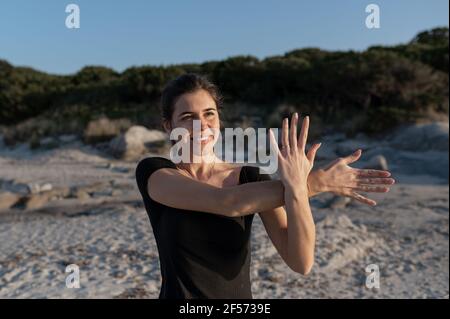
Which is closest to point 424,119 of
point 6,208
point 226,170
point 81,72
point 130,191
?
point 130,191

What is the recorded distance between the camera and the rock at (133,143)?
1402 centimetres

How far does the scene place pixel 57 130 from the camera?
17328 mm

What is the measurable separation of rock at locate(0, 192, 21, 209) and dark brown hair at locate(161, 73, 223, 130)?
827 centimetres

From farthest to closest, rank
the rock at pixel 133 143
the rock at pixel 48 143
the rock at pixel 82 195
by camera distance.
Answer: the rock at pixel 48 143, the rock at pixel 133 143, the rock at pixel 82 195

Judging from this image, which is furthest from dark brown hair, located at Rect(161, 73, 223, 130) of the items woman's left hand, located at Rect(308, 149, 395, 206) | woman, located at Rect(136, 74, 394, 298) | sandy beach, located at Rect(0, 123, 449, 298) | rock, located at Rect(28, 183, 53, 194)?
rock, located at Rect(28, 183, 53, 194)

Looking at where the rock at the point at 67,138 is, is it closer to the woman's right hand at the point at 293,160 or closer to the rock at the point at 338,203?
the rock at the point at 338,203

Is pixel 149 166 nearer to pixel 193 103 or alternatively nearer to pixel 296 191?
pixel 193 103

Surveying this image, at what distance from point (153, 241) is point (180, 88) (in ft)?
17.4

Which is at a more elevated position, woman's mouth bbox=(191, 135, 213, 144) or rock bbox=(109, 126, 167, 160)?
rock bbox=(109, 126, 167, 160)

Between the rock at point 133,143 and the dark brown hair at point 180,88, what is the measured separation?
490 inches

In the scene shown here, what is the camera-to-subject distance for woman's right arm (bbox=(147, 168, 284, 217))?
1420mm

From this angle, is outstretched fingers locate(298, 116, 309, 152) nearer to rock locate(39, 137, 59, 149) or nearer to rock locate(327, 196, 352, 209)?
rock locate(327, 196, 352, 209)

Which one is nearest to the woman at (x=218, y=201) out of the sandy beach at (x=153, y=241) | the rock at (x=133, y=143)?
the sandy beach at (x=153, y=241)
